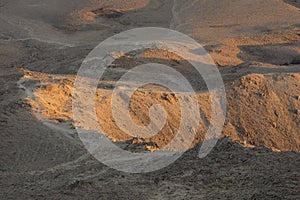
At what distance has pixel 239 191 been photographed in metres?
6.29

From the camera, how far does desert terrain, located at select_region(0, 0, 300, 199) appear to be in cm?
684

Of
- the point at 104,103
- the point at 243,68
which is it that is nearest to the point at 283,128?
the point at 243,68

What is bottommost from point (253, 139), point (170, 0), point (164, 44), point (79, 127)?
point (253, 139)

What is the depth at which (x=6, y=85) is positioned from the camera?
1209 cm

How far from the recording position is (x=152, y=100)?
445 inches

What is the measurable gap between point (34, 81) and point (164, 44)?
6.31 m

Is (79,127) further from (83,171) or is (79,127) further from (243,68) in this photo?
(243,68)

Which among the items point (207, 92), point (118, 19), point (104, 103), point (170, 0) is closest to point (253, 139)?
point (207, 92)

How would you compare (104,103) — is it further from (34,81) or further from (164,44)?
(164,44)

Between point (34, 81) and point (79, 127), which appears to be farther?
point (34, 81)

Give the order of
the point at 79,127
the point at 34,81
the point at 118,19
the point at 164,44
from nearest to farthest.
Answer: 1. the point at 79,127
2. the point at 34,81
3. the point at 164,44
4. the point at 118,19

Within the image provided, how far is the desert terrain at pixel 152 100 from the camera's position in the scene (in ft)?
22.5

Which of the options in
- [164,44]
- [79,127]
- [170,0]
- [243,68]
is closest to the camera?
[79,127]

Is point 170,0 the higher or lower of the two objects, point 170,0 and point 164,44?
the higher
